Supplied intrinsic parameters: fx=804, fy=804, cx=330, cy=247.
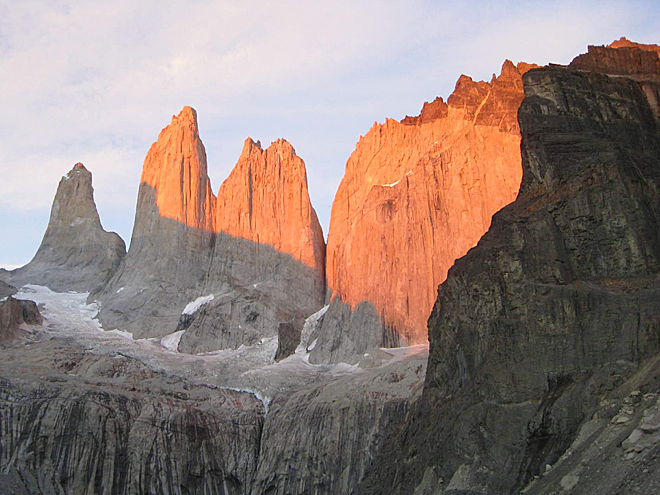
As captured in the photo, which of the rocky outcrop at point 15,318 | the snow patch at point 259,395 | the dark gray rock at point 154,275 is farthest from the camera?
the dark gray rock at point 154,275

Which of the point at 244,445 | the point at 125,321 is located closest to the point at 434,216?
the point at 244,445

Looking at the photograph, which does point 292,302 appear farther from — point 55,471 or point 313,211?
point 55,471

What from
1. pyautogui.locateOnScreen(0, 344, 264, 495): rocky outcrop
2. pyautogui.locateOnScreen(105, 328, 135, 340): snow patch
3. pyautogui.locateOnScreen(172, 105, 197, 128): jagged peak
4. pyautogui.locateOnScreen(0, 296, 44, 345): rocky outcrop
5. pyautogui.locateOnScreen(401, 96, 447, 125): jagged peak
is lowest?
pyautogui.locateOnScreen(0, 344, 264, 495): rocky outcrop

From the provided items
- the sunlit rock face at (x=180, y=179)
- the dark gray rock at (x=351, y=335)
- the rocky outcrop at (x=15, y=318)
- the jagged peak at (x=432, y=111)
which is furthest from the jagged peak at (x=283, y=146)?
the rocky outcrop at (x=15, y=318)

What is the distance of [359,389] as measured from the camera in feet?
136

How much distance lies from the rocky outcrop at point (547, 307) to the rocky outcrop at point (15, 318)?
29.7 meters

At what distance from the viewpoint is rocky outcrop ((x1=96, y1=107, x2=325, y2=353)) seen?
58688 millimetres

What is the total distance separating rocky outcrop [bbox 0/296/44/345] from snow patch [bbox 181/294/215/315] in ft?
33.7

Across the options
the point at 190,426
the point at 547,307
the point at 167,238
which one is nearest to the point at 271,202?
the point at 167,238

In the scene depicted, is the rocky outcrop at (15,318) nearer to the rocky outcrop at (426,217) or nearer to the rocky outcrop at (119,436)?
the rocky outcrop at (119,436)

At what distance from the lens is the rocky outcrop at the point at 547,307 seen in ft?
77.3

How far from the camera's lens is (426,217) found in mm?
50594

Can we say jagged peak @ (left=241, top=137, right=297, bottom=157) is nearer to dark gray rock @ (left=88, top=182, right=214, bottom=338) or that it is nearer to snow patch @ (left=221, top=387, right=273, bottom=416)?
dark gray rock @ (left=88, top=182, right=214, bottom=338)

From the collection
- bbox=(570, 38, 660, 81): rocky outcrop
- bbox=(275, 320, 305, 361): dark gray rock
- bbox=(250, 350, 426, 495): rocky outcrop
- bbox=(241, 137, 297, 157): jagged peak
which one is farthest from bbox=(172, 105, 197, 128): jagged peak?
bbox=(570, 38, 660, 81): rocky outcrop
